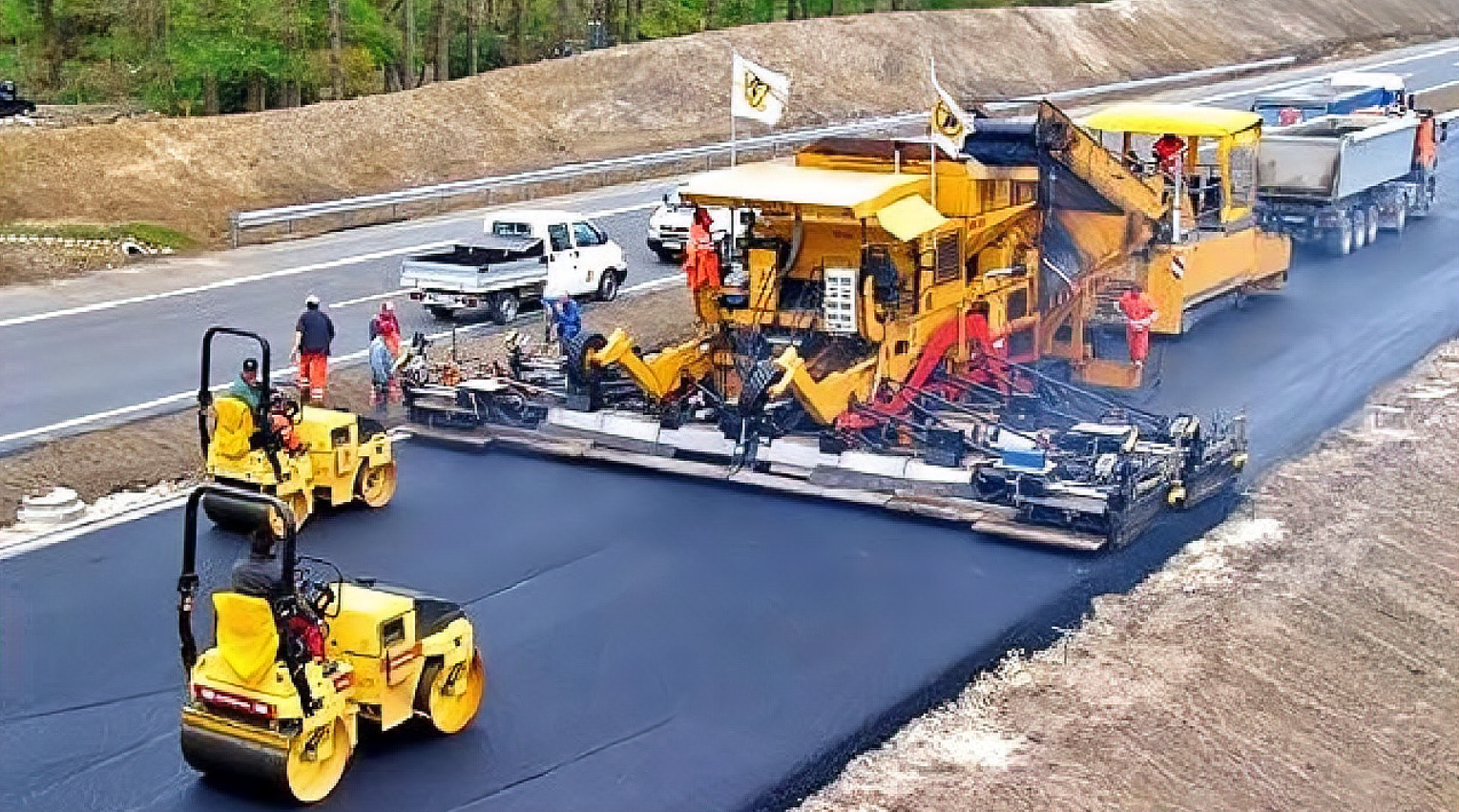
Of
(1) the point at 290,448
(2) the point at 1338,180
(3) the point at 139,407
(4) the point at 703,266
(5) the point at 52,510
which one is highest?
(2) the point at 1338,180

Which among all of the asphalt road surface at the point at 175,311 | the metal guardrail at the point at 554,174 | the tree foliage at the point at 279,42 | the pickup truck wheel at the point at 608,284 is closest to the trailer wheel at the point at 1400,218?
the asphalt road surface at the point at 175,311

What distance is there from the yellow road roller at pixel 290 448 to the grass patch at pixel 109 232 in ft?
49.8

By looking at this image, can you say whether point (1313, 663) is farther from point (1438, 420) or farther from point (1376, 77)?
point (1376, 77)

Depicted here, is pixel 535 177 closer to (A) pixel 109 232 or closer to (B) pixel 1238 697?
(A) pixel 109 232

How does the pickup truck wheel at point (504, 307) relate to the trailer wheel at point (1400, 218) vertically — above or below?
below

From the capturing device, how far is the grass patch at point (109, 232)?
30391 millimetres

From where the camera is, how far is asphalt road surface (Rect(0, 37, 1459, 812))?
36.9ft

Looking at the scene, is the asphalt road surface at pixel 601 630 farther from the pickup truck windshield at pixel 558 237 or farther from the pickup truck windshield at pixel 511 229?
the pickup truck windshield at pixel 511 229

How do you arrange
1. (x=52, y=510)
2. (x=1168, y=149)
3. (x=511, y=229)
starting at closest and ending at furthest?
(x=52, y=510) < (x=1168, y=149) < (x=511, y=229)

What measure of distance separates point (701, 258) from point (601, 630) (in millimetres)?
6018

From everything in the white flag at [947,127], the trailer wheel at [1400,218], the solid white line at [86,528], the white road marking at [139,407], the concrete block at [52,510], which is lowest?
the solid white line at [86,528]

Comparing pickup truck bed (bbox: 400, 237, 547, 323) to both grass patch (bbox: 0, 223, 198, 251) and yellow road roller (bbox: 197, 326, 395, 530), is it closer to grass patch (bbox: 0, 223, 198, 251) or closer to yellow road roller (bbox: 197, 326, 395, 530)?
grass patch (bbox: 0, 223, 198, 251)

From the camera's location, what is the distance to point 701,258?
1872 cm

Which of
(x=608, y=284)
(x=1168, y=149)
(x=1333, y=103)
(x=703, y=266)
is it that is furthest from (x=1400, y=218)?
(x=703, y=266)
